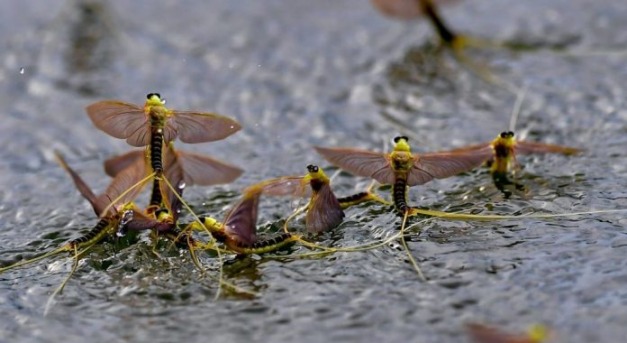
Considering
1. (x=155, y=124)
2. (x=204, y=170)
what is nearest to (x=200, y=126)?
A: (x=155, y=124)

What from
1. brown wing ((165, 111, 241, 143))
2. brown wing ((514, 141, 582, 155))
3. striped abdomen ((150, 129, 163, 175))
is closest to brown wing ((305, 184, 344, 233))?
Result: brown wing ((165, 111, 241, 143))

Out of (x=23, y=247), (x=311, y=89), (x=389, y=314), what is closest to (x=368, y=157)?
(x=389, y=314)

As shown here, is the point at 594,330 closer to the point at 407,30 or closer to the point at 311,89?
the point at 311,89

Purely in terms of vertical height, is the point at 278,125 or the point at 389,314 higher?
the point at 278,125

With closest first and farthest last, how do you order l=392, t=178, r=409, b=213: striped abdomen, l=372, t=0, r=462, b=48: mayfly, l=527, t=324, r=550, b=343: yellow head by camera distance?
l=527, t=324, r=550, b=343: yellow head, l=392, t=178, r=409, b=213: striped abdomen, l=372, t=0, r=462, b=48: mayfly

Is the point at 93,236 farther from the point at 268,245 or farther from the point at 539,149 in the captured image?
the point at 539,149

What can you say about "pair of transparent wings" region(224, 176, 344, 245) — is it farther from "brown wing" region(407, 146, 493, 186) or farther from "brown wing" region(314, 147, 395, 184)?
"brown wing" region(407, 146, 493, 186)
